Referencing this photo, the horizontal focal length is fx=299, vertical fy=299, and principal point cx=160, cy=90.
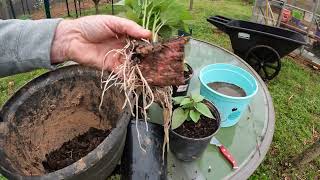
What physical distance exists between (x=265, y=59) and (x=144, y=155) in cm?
199

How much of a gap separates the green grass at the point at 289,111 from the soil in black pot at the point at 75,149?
3.90 feet

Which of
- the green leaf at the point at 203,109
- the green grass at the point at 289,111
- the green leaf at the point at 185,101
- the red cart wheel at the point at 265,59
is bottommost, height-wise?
the green grass at the point at 289,111

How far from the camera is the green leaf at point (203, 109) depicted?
1.23m

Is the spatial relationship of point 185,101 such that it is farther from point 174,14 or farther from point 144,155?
point 174,14

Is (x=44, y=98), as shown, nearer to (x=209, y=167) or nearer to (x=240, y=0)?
(x=209, y=167)

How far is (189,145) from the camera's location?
121cm

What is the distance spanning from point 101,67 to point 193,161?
1.88 feet

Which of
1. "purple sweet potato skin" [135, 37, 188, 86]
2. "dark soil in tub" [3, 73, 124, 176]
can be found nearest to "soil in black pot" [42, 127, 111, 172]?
"dark soil in tub" [3, 73, 124, 176]

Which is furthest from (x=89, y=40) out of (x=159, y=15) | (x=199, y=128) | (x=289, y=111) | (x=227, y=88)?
(x=289, y=111)

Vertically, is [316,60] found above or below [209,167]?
below

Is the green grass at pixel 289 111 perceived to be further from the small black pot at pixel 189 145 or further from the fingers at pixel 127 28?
the fingers at pixel 127 28

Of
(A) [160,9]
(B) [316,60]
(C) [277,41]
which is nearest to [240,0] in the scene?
(B) [316,60]

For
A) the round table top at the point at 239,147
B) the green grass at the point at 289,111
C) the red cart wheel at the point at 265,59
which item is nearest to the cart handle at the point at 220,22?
the red cart wheel at the point at 265,59

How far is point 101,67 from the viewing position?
126 cm
